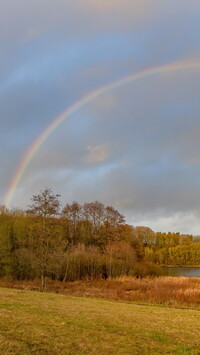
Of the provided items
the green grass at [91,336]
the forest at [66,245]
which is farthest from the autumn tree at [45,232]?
the green grass at [91,336]

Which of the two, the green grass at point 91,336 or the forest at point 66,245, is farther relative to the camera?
the forest at point 66,245

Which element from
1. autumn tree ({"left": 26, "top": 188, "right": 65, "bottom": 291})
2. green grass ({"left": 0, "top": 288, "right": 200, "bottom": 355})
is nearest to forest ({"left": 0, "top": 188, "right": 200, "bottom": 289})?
autumn tree ({"left": 26, "top": 188, "right": 65, "bottom": 291})

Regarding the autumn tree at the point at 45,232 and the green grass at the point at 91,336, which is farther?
the autumn tree at the point at 45,232

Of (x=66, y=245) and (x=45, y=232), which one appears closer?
(x=45, y=232)

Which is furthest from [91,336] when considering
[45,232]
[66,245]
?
[66,245]

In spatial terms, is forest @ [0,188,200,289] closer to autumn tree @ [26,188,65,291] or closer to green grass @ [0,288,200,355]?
autumn tree @ [26,188,65,291]

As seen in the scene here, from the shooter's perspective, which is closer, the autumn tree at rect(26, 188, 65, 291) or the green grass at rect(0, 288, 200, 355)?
the green grass at rect(0, 288, 200, 355)

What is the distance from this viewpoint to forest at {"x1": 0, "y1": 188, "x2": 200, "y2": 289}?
2791 centimetres

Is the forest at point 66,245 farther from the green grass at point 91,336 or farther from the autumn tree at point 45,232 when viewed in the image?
the green grass at point 91,336

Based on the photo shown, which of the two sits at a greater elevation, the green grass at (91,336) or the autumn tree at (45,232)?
the autumn tree at (45,232)

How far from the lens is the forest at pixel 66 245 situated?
27.9 metres

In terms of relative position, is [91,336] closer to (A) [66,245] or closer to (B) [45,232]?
(B) [45,232]

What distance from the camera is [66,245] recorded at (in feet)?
151

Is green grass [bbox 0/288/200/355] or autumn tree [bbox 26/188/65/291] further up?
autumn tree [bbox 26/188/65/291]
